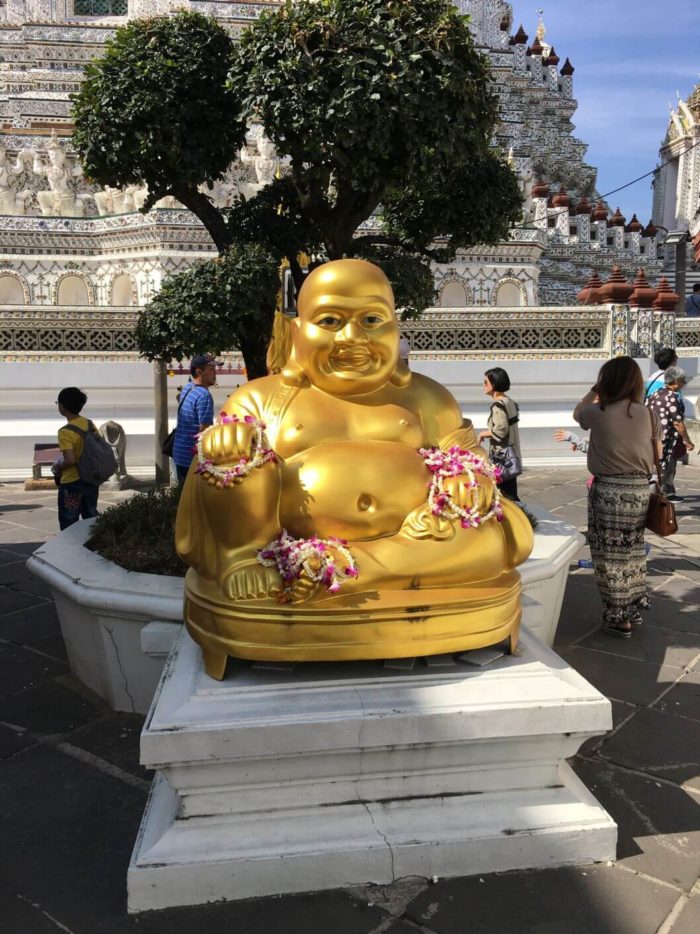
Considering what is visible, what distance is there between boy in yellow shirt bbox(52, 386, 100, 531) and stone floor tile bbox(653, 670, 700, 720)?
11.9 ft

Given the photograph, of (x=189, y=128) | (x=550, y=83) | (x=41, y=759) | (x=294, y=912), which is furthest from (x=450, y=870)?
(x=550, y=83)

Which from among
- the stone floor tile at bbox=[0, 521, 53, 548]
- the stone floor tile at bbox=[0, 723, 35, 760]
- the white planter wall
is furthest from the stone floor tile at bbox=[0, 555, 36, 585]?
the stone floor tile at bbox=[0, 723, 35, 760]

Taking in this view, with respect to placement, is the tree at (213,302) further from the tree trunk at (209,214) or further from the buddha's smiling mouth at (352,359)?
the buddha's smiling mouth at (352,359)

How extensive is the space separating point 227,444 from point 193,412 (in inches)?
116

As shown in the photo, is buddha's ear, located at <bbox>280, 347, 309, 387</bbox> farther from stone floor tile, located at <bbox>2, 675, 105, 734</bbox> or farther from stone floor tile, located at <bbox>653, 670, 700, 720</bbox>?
stone floor tile, located at <bbox>653, 670, 700, 720</bbox>

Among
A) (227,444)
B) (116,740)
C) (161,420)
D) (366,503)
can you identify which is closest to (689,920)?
(366,503)

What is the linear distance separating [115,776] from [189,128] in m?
3.12

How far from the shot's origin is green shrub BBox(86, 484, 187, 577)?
153 inches

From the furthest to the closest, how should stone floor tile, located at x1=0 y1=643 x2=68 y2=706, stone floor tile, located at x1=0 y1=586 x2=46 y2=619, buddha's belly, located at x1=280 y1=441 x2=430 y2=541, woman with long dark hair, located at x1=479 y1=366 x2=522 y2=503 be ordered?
1. woman with long dark hair, located at x1=479 y1=366 x2=522 y2=503
2. stone floor tile, located at x1=0 y1=586 x2=46 y2=619
3. stone floor tile, located at x1=0 y1=643 x2=68 y2=706
4. buddha's belly, located at x1=280 y1=441 x2=430 y2=541

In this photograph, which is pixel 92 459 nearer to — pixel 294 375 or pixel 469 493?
pixel 294 375

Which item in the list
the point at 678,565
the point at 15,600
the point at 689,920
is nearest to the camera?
the point at 689,920

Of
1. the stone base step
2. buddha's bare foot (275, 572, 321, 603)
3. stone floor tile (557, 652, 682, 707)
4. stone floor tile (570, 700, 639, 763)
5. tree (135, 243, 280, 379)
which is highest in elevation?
tree (135, 243, 280, 379)

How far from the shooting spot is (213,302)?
3918 millimetres

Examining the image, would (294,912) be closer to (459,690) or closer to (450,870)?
(450,870)
